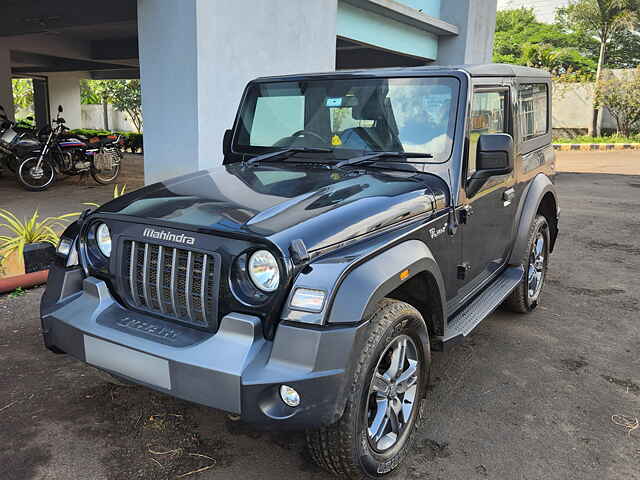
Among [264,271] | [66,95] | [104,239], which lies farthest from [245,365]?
[66,95]

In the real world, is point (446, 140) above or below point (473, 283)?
above

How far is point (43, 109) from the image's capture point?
20.7 metres

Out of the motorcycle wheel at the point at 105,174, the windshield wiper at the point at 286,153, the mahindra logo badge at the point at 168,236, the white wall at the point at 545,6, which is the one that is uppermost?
the white wall at the point at 545,6

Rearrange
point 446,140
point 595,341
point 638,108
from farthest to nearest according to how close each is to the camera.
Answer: point 638,108
point 595,341
point 446,140

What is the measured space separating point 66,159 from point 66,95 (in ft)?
37.2

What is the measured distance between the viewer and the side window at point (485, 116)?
3.44 m

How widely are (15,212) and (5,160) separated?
14.9 feet

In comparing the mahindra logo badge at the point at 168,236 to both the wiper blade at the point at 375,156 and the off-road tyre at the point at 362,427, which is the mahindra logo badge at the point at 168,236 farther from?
the wiper blade at the point at 375,156

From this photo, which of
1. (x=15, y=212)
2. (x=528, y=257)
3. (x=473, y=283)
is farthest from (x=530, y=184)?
(x=15, y=212)

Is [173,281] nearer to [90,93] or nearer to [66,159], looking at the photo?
[66,159]

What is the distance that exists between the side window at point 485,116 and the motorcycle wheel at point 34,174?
890 cm

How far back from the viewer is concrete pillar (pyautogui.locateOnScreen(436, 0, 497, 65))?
14.5 metres

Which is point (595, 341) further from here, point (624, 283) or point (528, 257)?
point (624, 283)

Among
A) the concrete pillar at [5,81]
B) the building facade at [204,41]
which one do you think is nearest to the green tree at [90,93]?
the concrete pillar at [5,81]
